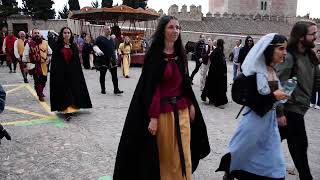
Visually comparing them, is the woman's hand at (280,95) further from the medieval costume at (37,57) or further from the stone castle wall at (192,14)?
the stone castle wall at (192,14)

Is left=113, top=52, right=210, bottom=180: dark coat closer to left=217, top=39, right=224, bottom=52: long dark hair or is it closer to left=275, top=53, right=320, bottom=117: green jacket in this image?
left=275, top=53, right=320, bottom=117: green jacket

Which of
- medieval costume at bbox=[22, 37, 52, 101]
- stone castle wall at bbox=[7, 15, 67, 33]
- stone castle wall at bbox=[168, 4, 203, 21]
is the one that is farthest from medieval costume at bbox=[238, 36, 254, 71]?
stone castle wall at bbox=[168, 4, 203, 21]

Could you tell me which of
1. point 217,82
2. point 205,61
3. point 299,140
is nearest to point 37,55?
point 217,82

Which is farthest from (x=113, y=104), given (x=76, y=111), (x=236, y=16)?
(x=236, y=16)

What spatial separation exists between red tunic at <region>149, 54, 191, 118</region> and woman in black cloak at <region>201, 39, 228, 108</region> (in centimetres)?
590

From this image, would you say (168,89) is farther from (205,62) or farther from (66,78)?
(205,62)

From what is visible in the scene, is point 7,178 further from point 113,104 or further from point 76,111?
point 113,104

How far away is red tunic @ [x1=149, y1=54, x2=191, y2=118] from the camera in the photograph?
11.6ft

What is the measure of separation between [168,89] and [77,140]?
293cm

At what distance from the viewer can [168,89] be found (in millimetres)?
3684

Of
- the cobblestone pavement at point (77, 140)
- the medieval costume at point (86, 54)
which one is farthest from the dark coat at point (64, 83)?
the medieval costume at point (86, 54)

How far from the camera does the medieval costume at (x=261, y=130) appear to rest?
12.2 feet

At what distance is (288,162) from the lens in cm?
541

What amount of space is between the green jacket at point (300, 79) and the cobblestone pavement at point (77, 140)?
1.02 m
